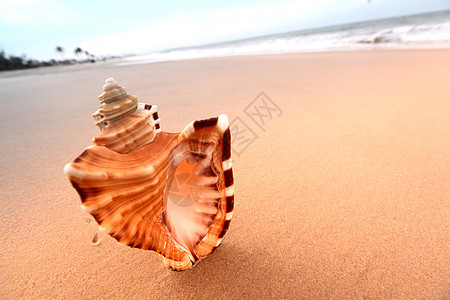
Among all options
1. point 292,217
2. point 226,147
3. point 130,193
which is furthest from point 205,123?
point 292,217

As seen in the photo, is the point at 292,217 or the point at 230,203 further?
the point at 292,217

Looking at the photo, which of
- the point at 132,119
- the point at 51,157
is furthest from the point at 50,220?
the point at 51,157

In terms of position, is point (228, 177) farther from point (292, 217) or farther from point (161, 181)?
point (292, 217)

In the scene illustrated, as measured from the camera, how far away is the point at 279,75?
461 centimetres

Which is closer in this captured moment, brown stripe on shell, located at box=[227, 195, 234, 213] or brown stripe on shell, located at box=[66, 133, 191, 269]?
brown stripe on shell, located at box=[66, 133, 191, 269]

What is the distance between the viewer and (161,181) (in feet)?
2.93

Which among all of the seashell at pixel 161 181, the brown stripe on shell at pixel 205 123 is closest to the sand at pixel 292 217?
the seashell at pixel 161 181

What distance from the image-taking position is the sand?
2.98ft

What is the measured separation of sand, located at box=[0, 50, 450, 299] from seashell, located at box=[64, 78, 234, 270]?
0.17 meters

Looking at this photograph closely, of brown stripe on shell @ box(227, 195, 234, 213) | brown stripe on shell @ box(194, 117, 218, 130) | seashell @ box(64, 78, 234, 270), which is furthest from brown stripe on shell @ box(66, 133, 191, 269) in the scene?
brown stripe on shell @ box(227, 195, 234, 213)

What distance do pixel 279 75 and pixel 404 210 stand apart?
3862 mm

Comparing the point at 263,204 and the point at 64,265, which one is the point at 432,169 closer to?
the point at 263,204

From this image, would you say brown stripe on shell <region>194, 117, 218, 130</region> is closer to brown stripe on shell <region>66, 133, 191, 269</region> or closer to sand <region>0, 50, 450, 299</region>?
brown stripe on shell <region>66, 133, 191, 269</region>

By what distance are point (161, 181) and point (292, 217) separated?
70 cm
